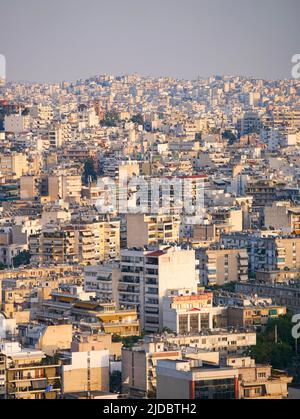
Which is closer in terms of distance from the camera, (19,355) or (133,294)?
(19,355)

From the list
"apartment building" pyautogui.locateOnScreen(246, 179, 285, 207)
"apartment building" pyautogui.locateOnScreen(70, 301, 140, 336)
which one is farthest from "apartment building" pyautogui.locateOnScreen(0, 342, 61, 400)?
"apartment building" pyautogui.locateOnScreen(246, 179, 285, 207)

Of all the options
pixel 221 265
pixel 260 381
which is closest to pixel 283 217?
pixel 221 265

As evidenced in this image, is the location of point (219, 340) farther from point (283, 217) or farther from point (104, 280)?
point (283, 217)

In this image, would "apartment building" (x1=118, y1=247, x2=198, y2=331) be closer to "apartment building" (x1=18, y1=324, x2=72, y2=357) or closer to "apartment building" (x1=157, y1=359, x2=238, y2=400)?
"apartment building" (x1=18, y1=324, x2=72, y2=357)

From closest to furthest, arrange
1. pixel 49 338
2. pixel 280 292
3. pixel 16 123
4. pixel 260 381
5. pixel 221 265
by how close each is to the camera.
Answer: pixel 260 381 → pixel 49 338 → pixel 280 292 → pixel 221 265 → pixel 16 123

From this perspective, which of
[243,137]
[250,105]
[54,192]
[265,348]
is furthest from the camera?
[250,105]

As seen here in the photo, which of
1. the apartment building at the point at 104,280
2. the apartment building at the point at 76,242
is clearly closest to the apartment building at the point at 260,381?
the apartment building at the point at 104,280

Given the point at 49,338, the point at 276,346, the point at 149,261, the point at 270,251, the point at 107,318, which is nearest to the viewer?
the point at 49,338

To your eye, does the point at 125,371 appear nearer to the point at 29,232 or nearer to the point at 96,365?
the point at 96,365
